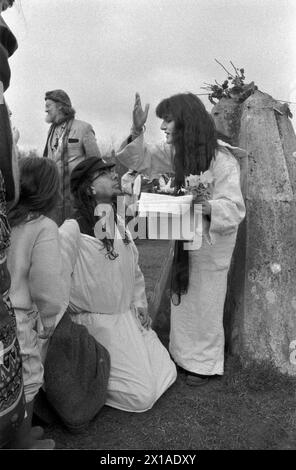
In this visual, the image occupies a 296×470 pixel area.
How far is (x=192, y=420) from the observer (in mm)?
2924

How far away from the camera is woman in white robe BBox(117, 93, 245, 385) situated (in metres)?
3.37

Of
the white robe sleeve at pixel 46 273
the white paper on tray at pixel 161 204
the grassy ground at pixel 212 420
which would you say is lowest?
the grassy ground at pixel 212 420

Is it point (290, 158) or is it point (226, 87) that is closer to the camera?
point (290, 158)

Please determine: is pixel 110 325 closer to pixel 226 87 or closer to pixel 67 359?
pixel 67 359

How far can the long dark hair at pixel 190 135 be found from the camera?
338 centimetres

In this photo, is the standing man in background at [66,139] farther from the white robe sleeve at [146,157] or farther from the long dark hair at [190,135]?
the long dark hair at [190,135]

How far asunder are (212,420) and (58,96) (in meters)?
3.30

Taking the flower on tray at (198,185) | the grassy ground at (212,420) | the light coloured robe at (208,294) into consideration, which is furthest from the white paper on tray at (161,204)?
the grassy ground at (212,420)

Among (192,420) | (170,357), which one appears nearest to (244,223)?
(170,357)

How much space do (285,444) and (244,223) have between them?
167 cm

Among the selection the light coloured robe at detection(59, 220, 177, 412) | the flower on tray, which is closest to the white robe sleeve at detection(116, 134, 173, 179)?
the flower on tray

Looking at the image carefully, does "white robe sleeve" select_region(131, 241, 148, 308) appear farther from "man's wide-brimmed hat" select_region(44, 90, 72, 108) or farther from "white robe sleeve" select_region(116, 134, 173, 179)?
"man's wide-brimmed hat" select_region(44, 90, 72, 108)

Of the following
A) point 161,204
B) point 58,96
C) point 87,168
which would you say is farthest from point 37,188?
point 58,96

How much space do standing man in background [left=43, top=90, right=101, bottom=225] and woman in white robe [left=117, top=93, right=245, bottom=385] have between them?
1.19 metres
